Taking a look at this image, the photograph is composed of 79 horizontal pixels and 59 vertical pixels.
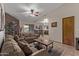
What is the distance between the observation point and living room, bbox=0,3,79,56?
7.18ft

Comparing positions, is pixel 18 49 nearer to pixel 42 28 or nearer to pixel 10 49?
pixel 10 49

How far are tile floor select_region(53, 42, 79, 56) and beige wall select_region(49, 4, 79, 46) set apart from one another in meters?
0.13

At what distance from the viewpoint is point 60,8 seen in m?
2.28

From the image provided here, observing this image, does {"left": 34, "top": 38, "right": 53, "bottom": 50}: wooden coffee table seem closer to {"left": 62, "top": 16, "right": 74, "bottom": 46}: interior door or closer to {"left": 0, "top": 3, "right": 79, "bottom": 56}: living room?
{"left": 0, "top": 3, "right": 79, "bottom": 56}: living room

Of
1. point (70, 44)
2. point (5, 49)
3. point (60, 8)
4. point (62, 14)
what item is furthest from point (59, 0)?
point (5, 49)

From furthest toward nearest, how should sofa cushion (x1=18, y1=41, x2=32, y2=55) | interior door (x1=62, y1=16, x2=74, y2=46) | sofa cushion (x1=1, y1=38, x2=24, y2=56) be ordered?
interior door (x1=62, y1=16, x2=74, y2=46) → sofa cushion (x1=18, y1=41, x2=32, y2=55) → sofa cushion (x1=1, y1=38, x2=24, y2=56)

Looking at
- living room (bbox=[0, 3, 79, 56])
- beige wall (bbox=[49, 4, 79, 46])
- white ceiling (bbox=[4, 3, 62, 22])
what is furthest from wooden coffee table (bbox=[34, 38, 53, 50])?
white ceiling (bbox=[4, 3, 62, 22])

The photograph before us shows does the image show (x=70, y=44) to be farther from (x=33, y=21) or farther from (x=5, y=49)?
(x=5, y=49)

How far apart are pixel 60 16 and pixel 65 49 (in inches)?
28.5

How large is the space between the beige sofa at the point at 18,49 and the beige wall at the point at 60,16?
1.46ft

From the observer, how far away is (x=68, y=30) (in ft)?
7.79

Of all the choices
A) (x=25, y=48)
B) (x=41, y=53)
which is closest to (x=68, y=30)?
(x=41, y=53)

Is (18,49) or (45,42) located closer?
(18,49)

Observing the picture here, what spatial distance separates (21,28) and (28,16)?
11.7 inches
